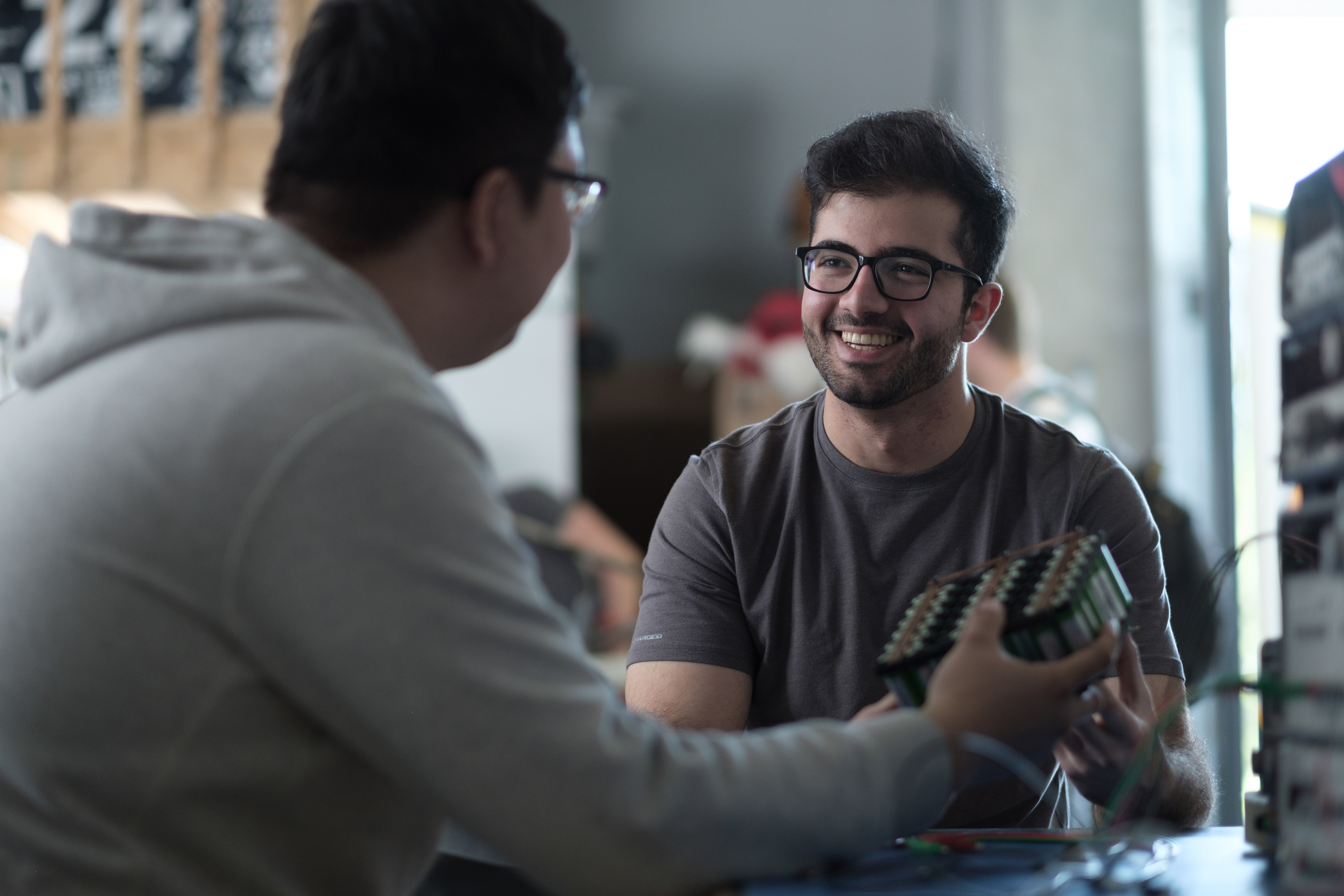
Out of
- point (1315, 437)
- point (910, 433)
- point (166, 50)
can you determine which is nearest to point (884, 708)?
point (1315, 437)

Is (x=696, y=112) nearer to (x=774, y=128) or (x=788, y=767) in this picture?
(x=774, y=128)

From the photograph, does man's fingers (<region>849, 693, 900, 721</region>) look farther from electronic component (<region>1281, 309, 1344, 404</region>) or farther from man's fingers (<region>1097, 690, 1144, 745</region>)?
electronic component (<region>1281, 309, 1344, 404</region>)

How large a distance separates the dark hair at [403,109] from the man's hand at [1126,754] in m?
0.67

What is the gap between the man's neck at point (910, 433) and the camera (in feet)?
4.76

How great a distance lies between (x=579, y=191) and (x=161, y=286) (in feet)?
1.08

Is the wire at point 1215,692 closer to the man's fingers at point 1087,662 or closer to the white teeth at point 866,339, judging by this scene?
the man's fingers at point 1087,662

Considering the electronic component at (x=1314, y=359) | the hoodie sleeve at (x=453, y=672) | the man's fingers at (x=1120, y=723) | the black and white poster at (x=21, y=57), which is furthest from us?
the black and white poster at (x=21, y=57)

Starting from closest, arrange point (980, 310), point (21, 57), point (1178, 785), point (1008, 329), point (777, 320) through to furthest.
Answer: point (1178, 785) < point (980, 310) < point (1008, 329) < point (21, 57) < point (777, 320)

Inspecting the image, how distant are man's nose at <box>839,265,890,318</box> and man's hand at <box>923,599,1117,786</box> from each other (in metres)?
0.62

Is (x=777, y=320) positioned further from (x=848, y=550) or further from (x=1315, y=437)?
(x=1315, y=437)

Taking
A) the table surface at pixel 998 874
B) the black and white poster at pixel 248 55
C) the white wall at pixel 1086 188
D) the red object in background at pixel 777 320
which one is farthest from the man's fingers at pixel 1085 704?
the black and white poster at pixel 248 55

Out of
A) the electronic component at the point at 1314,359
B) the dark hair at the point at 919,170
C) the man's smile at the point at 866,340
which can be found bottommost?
the electronic component at the point at 1314,359

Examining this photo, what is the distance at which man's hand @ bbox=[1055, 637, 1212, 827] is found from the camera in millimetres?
1022

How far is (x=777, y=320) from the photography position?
4.00m
